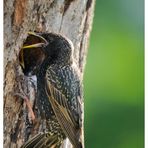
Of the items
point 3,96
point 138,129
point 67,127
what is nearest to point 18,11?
point 3,96

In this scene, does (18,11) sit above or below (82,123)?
above

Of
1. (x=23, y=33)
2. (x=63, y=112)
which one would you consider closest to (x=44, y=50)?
(x=23, y=33)

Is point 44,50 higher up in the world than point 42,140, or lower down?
higher up

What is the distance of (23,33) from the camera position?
1.99 meters

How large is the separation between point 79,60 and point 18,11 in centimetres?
31

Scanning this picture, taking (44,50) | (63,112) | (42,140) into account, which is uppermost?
(44,50)

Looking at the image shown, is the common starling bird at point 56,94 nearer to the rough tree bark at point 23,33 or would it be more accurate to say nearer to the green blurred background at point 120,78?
the rough tree bark at point 23,33

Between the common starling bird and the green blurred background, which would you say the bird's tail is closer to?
the common starling bird

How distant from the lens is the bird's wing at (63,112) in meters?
2.01

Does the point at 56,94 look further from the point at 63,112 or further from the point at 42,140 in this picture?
the point at 42,140

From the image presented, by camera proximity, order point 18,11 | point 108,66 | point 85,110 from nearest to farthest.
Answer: point 18,11 → point 85,110 → point 108,66

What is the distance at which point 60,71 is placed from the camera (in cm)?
203

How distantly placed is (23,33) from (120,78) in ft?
1.72

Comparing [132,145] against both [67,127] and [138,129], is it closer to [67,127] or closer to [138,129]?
[138,129]
